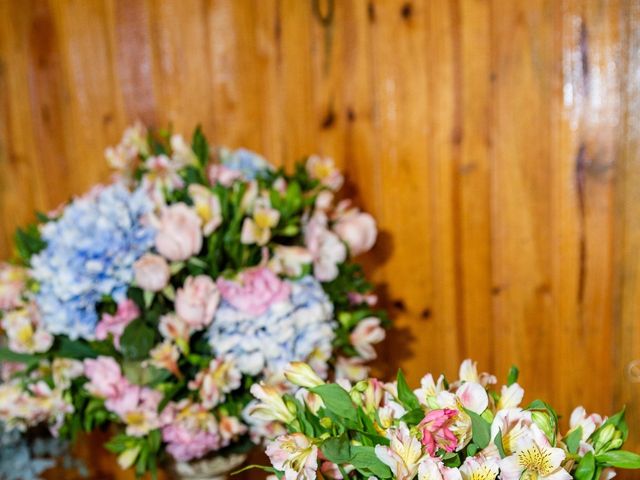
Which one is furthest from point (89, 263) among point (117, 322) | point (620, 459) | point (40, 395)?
point (620, 459)

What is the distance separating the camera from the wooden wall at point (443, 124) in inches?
46.3

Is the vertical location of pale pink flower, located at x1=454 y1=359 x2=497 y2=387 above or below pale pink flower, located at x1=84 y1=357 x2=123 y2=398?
above

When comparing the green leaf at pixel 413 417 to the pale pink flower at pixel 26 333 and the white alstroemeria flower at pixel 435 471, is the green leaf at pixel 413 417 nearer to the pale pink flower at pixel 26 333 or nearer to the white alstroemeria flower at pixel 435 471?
the white alstroemeria flower at pixel 435 471

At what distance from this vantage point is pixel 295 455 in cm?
56

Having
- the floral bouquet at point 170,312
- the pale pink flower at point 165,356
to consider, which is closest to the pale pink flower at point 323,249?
the floral bouquet at point 170,312

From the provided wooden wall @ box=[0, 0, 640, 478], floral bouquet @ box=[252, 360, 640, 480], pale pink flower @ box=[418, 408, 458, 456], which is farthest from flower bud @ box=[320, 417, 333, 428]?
wooden wall @ box=[0, 0, 640, 478]

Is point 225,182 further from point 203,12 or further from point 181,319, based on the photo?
point 203,12

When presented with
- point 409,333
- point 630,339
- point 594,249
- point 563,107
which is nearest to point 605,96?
point 563,107

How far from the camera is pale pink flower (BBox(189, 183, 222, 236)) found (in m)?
0.90

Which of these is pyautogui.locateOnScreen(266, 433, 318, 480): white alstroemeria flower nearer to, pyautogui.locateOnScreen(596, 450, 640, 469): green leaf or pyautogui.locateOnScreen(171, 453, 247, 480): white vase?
pyautogui.locateOnScreen(596, 450, 640, 469): green leaf

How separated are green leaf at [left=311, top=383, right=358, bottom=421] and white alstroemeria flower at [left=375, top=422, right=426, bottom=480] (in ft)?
0.20

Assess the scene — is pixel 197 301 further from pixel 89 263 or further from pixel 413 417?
pixel 413 417

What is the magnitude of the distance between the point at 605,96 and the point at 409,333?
0.55 metres

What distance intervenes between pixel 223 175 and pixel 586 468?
0.64m
